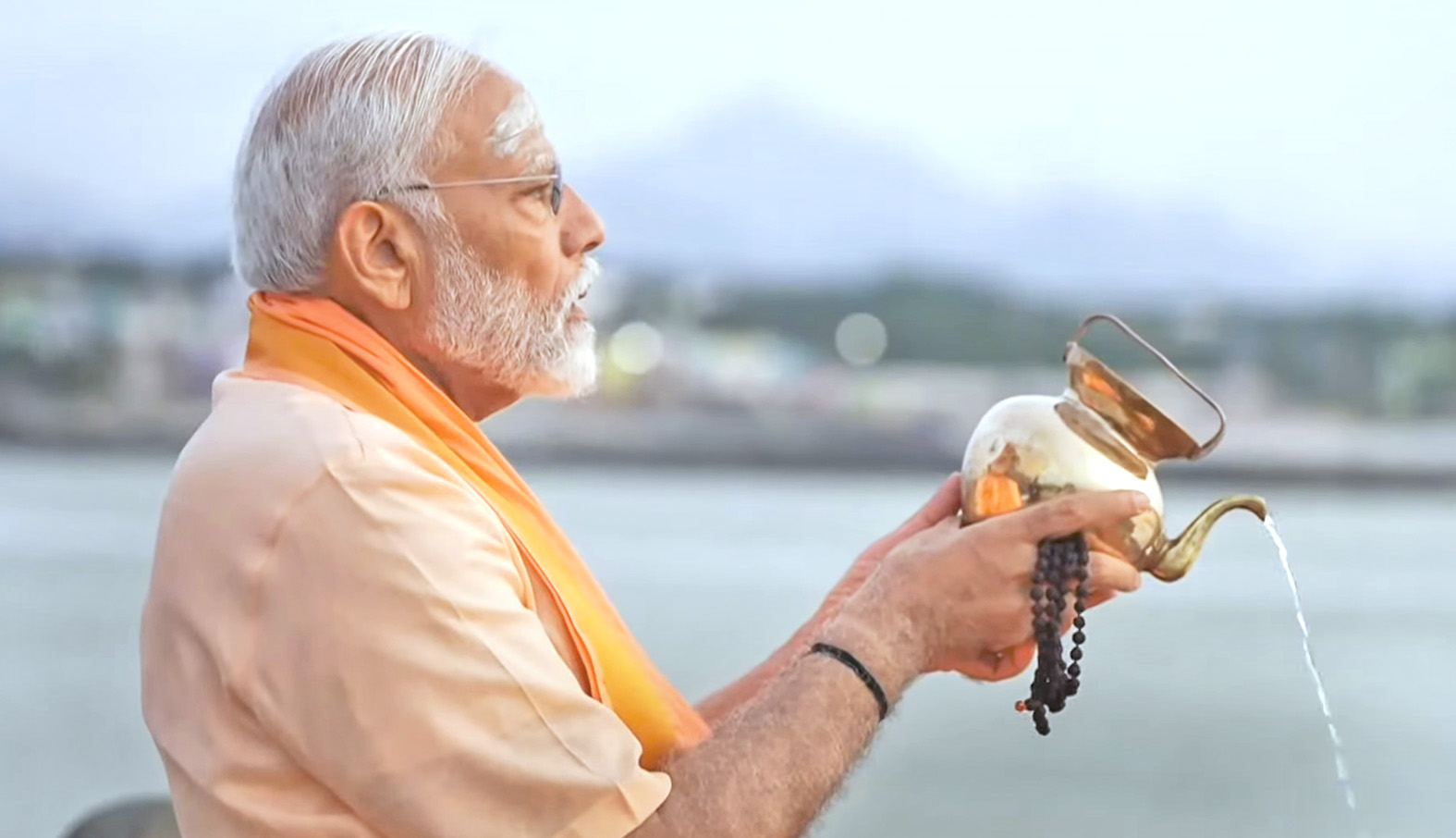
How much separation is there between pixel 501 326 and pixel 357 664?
39 cm

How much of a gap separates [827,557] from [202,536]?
26803 mm

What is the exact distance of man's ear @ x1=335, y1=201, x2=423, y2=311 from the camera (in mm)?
1695

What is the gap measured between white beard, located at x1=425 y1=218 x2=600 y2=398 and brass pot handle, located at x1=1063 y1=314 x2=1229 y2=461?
1.49ft

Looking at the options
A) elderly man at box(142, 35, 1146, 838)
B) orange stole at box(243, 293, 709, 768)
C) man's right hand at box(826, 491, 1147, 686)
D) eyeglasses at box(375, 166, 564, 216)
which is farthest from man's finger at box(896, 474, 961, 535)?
eyeglasses at box(375, 166, 564, 216)

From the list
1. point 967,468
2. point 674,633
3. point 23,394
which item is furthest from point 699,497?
point 967,468

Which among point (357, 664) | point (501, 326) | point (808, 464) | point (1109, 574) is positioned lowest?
point (808, 464)

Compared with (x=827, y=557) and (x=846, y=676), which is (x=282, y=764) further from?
(x=827, y=557)

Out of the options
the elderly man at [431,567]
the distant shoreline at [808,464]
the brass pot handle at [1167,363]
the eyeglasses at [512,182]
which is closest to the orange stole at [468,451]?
the elderly man at [431,567]

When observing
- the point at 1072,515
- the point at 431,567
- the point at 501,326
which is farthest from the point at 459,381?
the point at 1072,515

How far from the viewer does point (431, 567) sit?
1.48 meters

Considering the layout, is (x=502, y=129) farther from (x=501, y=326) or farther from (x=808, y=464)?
(x=808, y=464)

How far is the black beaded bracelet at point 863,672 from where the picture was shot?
162cm

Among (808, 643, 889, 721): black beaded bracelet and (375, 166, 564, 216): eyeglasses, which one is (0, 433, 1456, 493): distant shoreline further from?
(808, 643, 889, 721): black beaded bracelet

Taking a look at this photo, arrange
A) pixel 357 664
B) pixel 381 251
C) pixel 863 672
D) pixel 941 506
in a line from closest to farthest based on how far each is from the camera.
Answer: pixel 357 664 < pixel 863 672 < pixel 381 251 < pixel 941 506
